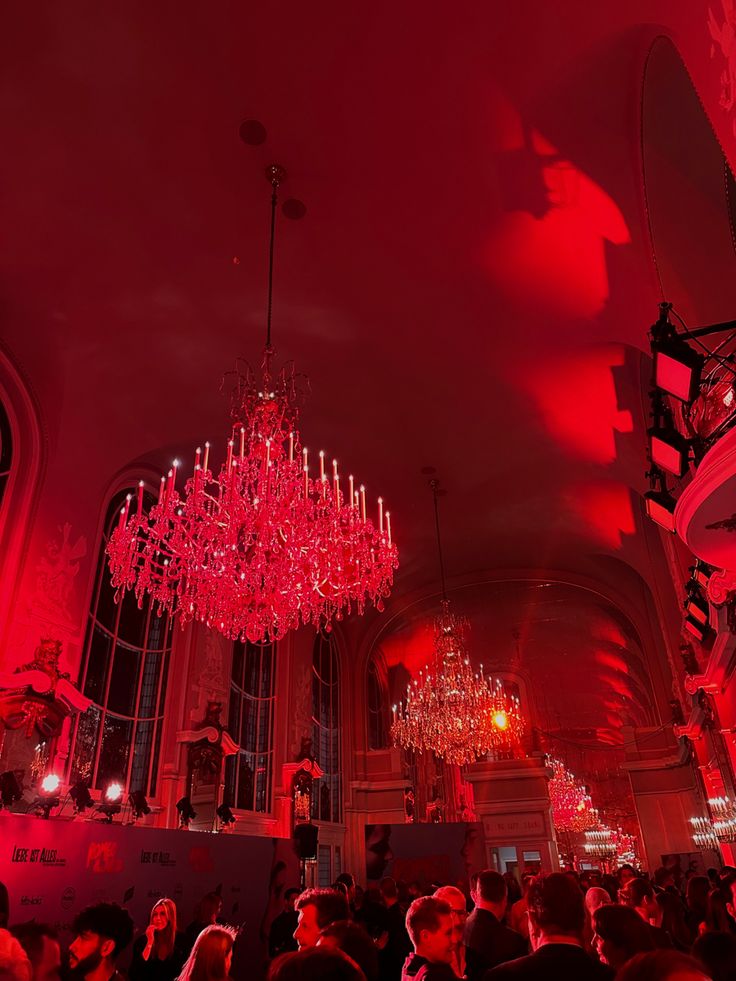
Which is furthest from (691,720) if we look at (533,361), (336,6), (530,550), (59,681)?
(336,6)

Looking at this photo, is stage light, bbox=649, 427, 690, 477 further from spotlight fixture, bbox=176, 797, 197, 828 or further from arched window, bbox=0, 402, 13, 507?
spotlight fixture, bbox=176, 797, 197, 828

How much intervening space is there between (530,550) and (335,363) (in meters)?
8.14

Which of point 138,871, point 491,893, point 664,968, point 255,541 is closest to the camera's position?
point 664,968

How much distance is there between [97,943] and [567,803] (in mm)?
22675

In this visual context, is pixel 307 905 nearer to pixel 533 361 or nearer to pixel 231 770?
pixel 533 361

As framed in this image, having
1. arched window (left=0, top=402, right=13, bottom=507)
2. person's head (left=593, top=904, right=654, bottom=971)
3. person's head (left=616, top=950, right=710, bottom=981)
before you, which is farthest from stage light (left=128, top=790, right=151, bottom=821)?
person's head (left=616, top=950, right=710, bottom=981)

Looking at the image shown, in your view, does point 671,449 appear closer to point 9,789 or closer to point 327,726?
point 9,789

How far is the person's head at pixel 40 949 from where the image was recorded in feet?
8.62

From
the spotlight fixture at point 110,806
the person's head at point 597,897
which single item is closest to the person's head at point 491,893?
the person's head at point 597,897

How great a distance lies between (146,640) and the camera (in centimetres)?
980

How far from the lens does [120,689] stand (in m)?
9.11

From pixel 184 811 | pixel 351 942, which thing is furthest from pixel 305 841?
pixel 351 942

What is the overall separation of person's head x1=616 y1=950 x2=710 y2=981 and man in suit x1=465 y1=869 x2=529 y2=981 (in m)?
2.51

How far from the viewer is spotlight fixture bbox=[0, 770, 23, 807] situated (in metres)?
5.82
